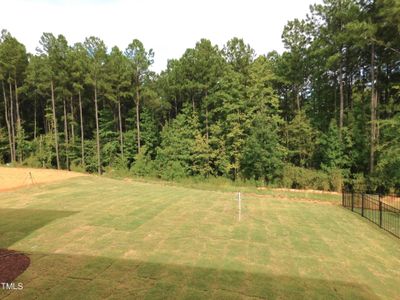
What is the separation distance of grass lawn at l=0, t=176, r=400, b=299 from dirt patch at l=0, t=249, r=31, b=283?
19 cm

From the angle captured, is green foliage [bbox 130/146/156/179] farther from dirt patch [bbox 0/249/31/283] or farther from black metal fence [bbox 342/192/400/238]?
dirt patch [bbox 0/249/31/283]

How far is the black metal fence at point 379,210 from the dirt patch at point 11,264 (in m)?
11.2

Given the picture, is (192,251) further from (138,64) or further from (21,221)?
(138,64)

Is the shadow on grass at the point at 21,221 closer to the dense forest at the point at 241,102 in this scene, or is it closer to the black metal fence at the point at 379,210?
the black metal fence at the point at 379,210

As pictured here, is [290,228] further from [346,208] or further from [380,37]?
[380,37]

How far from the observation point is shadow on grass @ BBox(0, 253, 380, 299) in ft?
15.0

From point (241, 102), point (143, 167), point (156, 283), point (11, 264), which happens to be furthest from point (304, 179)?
point (11, 264)

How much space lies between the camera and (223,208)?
38.3ft

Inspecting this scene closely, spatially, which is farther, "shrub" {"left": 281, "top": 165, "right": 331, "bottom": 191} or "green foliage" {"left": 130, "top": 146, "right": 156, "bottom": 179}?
"green foliage" {"left": 130, "top": 146, "right": 156, "bottom": 179}

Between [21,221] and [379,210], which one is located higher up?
A: [21,221]

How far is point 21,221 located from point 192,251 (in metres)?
6.23

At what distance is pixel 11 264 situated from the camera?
555 centimetres

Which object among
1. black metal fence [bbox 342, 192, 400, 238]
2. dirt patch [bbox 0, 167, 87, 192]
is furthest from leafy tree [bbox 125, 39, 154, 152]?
black metal fence [bbox 342, 192, 400, 238]

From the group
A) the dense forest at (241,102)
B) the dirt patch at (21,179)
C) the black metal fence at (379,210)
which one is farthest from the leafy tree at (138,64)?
the black metal fence at (379,210)
